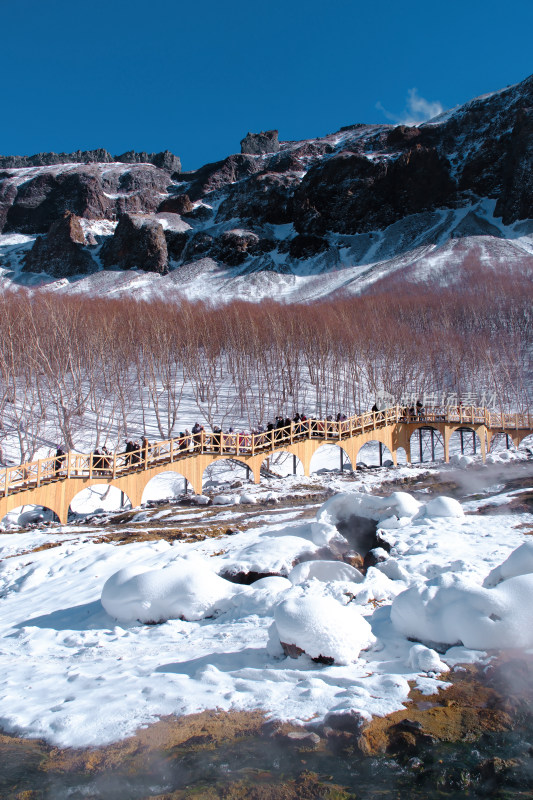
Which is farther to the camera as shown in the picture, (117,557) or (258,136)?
(258,136)

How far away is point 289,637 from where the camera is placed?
20.7 ft

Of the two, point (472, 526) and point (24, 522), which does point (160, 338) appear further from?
point (472, 526)

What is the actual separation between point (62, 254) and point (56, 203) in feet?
104

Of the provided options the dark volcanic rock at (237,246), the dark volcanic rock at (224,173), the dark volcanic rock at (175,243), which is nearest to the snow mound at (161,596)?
the dark volcanic rock at (237,246)

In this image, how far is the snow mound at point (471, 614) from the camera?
6.12m

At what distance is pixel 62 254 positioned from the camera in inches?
4013

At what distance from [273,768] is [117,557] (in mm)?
7667

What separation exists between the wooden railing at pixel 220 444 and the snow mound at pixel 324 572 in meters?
10.7

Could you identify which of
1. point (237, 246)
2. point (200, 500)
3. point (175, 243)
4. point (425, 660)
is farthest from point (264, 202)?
point (425, 660)

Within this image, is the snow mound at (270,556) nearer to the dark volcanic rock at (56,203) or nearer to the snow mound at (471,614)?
the snow mound at (471,614)

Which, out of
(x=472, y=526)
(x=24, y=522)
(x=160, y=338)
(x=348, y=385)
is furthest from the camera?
(x=348, y=385)

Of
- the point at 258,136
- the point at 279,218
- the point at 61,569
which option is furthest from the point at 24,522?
the point at 258,136

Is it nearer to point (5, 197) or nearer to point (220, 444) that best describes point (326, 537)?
point (220, 444)

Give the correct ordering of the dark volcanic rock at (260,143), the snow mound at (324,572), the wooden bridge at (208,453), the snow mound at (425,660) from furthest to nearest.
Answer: the dark volcanic rock at (260,143) < the wooden bridge at (208,453) < the snow mound at (324,572) < the snow mound at (425,660)
